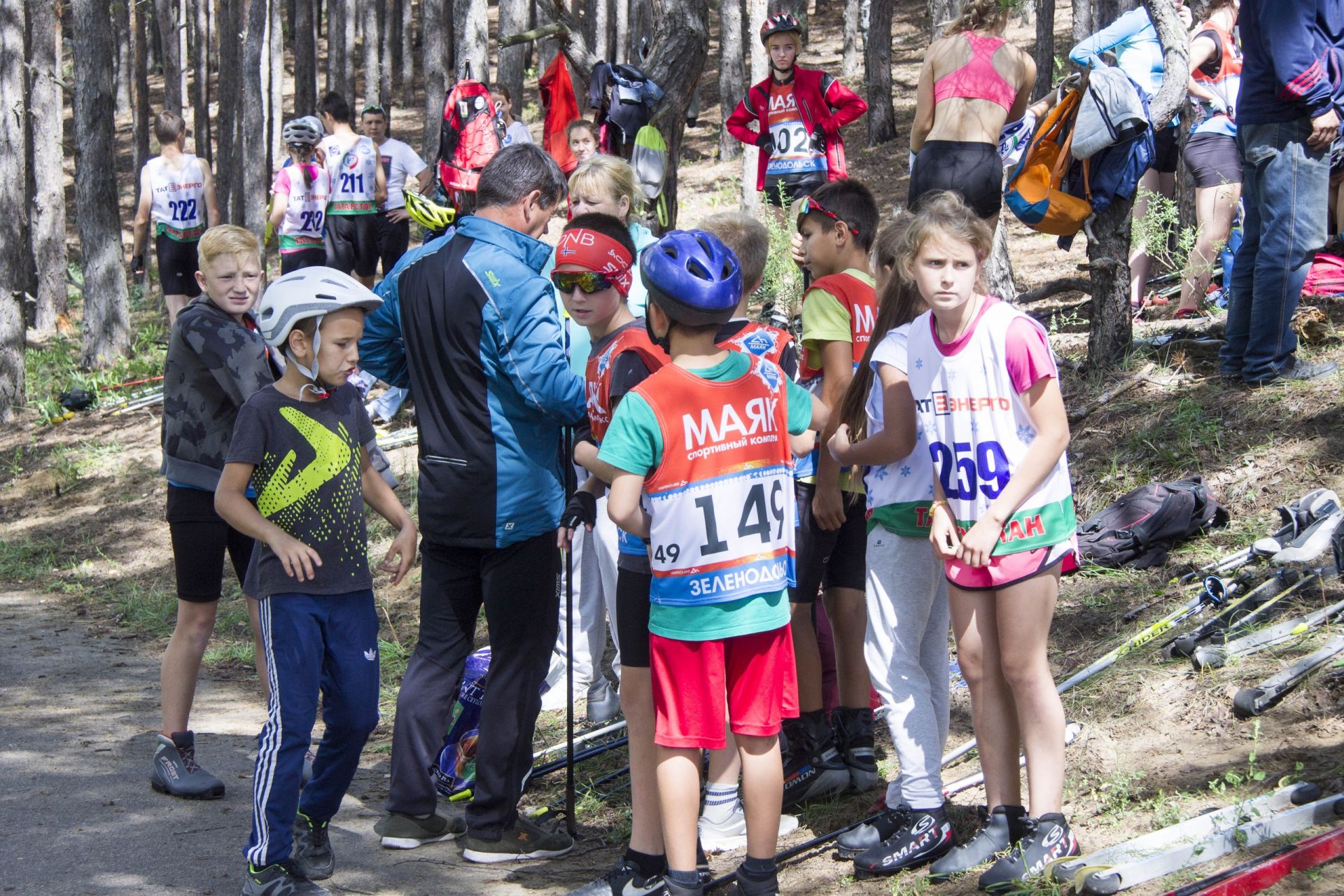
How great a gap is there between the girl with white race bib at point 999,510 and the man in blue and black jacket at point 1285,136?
3.31 meters

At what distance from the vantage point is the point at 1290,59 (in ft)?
19.7

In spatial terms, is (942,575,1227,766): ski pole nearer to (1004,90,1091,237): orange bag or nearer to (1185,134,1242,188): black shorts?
(1004,90,1091,237): orange bag

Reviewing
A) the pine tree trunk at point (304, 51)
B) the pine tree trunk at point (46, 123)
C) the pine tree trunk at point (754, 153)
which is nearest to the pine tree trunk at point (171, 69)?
the pine tree trunk at point (304, 51)

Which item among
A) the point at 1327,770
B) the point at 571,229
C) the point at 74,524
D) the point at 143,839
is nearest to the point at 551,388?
the point at 571,229

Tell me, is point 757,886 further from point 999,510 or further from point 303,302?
point 303,302

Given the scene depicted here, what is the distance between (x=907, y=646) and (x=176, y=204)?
10.8 m

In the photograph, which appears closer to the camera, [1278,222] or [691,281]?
[691,281]

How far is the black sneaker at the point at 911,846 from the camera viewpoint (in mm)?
3824

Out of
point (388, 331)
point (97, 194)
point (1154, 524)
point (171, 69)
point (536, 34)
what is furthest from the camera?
point (171, 69)

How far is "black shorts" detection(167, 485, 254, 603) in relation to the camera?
492cm

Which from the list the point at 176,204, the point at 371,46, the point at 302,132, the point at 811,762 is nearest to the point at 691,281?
the point at 811,762

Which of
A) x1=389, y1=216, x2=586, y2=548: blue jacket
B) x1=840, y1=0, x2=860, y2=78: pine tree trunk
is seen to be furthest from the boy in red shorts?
x1=840, y1=0, x2=860, y2=78: pine tree trunk

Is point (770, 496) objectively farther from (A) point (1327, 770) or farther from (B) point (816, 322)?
(A) point (1327, 770)

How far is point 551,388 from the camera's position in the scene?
427 centimetres
